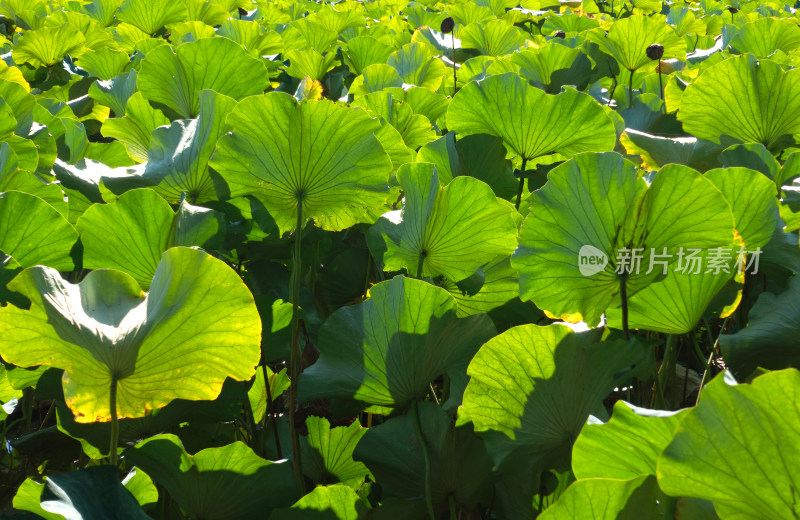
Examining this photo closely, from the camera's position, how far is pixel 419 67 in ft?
5.34

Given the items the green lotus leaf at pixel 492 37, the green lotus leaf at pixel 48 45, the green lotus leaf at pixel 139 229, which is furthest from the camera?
the green lotus leaf at pixel 492 37

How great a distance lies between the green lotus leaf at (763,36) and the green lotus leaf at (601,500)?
57.7 inches

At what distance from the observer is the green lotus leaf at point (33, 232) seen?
728 millimetres

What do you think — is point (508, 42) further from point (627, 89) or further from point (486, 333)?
point (486, 333)

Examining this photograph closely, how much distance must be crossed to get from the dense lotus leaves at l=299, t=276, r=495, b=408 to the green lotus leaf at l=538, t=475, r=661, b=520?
26cm

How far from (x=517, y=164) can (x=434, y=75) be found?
613 mm

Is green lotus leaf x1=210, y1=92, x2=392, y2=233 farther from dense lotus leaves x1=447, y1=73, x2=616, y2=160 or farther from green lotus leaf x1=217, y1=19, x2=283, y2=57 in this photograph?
green lotus leaf x1=217, y1=19, x2=283, y2=57

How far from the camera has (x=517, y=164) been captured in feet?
3.63

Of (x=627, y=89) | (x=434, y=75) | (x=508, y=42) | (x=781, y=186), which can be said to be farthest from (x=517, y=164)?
(x=508, y=42)

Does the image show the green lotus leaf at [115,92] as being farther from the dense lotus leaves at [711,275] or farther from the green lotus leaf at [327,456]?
the dense lotus leaves at [711,275]

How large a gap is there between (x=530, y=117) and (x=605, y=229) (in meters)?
0.34

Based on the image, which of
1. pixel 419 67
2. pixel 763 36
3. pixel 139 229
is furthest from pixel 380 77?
pixel 763 36

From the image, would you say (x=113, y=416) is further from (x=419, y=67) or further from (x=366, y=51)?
(x=366, y=51)

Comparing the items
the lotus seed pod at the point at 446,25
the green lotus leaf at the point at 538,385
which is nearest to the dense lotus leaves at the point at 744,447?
the green lotus leaf at the point at 538,385
